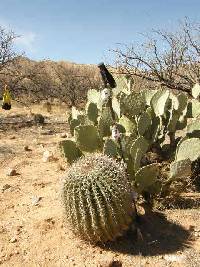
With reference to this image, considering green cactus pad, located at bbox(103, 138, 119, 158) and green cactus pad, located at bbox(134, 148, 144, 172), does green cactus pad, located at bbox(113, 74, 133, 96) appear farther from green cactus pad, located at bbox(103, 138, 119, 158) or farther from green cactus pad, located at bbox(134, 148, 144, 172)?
green cactus pad, located at bbox(134, 148, 144, 172)

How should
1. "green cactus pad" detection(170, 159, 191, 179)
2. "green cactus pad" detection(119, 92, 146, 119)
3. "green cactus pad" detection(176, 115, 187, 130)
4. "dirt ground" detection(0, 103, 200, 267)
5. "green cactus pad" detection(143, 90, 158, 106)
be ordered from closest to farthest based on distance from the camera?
"dirt ground" detection(0, 103, 200, 267)
"green cactus pad" detection(170, 159, 191, 179)
"green cactus pad" detection(119, 92, 146, 119)
"green cactus pad" detection(176, 115, 187, 130)
"green cactus pad" detection(143, 90, 158, 106)

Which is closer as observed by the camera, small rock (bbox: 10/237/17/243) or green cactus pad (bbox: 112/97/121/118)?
small rock (bbox: 10/237/17/243)

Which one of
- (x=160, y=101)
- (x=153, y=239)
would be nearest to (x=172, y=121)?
(x=160, y=101)

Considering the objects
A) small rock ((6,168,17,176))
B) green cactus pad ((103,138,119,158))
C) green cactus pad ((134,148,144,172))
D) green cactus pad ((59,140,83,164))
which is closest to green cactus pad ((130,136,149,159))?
green cactus pad ((134,148,144,172))

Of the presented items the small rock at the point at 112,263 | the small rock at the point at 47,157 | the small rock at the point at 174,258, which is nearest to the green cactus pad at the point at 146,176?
the small rock at the point at 174,258

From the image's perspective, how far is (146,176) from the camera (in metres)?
5.04

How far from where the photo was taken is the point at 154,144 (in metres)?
6.23

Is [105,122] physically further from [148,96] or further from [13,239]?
[13,239]

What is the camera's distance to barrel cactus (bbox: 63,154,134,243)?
4258mm

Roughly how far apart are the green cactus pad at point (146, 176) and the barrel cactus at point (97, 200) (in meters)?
0.49

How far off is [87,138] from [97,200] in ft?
4.76

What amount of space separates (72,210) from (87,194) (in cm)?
24

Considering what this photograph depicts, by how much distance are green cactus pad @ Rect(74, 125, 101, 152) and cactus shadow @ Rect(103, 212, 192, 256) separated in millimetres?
1088

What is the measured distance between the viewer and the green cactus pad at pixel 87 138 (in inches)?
216
